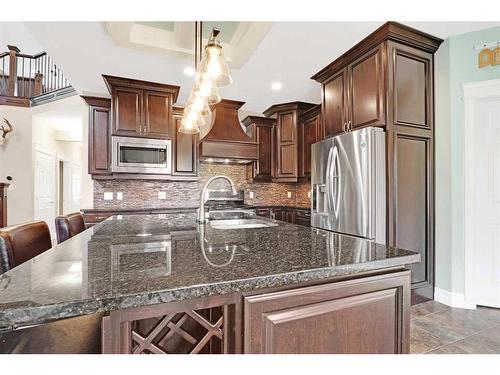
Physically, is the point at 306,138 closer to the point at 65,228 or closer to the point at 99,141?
the point at 99,141

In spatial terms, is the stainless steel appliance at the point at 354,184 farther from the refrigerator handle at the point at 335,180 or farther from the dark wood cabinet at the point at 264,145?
the dark wood cabinet at the point at 264,145

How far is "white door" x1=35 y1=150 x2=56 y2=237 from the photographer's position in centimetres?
562

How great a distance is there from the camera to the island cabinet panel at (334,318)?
78 cm

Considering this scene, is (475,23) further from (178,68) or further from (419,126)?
(178,68)

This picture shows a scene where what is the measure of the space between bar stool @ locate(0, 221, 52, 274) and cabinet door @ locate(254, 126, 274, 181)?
3460 millimetres

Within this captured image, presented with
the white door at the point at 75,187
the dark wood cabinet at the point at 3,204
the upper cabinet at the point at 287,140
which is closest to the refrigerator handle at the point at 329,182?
the upper cabinet at the point at 287,140

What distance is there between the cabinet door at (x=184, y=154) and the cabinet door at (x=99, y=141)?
2.96ft

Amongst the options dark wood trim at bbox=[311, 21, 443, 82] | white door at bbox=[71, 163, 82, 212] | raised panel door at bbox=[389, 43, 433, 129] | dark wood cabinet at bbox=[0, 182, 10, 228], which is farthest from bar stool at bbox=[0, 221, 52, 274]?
white door at bbox=[71, 163, 82, 212]

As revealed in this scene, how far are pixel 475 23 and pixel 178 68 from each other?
9.67 feet

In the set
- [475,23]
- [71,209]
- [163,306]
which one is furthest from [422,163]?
[71,209]

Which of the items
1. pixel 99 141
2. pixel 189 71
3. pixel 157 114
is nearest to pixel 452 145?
pixel 189 71

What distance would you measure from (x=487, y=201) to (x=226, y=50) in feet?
9.71

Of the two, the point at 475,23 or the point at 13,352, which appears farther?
the point at 475,23
